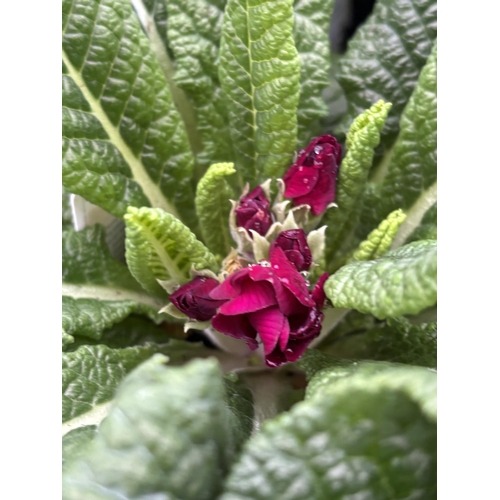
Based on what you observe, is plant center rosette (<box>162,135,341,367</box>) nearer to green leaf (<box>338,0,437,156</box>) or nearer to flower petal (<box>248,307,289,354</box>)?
flower petal (<box>248,307,289,354</box>)

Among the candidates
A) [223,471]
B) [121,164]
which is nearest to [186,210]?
[121,164]

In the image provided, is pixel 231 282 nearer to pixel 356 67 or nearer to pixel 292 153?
pixel 292 153

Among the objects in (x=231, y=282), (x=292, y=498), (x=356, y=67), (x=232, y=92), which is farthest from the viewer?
(x=356, y=67)

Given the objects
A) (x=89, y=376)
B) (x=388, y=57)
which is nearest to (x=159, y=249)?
(x=89, y=376)

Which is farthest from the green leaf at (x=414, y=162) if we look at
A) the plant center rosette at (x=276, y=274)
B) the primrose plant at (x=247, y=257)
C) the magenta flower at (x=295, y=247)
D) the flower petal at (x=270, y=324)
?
the flower petal at (x=270, y=324)

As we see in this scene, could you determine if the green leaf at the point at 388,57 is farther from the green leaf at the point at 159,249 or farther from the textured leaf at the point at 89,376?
the textured leaf at the point at 89,376

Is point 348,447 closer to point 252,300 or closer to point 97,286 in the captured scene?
point 252,300
